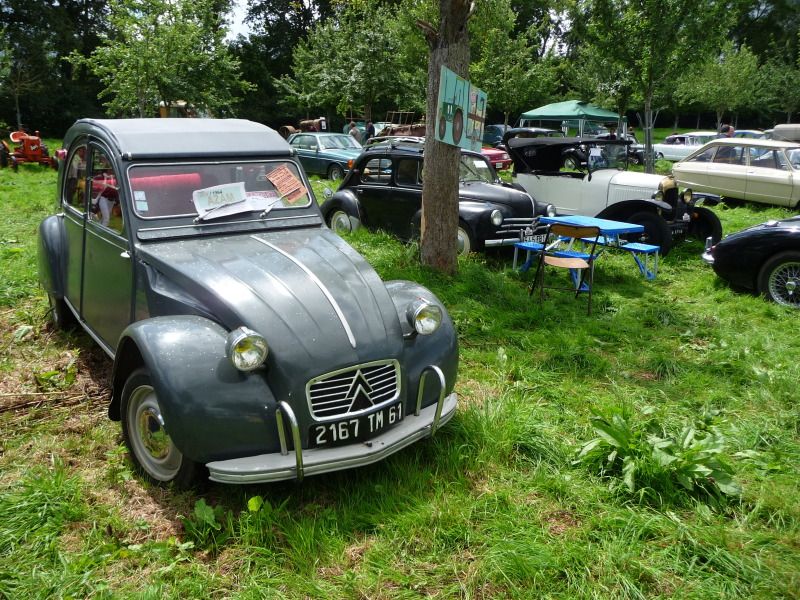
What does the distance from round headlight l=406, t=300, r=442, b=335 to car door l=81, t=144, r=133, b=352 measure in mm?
1754

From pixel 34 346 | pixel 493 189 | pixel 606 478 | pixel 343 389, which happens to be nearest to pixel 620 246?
pixel 493 189

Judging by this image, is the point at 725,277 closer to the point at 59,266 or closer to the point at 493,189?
the point at 493,189

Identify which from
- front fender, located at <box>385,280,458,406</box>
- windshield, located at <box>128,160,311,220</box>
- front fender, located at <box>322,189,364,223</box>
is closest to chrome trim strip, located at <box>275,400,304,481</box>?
front fender, located at <box>385,280,458,406</box>

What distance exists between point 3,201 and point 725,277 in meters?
12.5

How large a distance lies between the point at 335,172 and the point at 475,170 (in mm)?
8396

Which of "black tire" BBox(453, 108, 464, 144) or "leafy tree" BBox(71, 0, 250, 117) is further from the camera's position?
"leafy tree" BBox(71, 0, 250, 117)

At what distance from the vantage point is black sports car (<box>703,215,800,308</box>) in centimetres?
696

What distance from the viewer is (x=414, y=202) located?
8984mm

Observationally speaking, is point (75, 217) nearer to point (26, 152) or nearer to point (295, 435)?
point (295, 435)

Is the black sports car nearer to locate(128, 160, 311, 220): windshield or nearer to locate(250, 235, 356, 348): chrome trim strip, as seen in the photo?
locate(128, 160, 311, 220): windshield

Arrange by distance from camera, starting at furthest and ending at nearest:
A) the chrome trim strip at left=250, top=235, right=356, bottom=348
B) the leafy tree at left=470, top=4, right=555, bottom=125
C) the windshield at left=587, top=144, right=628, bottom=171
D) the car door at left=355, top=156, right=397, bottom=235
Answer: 1. the leafy tree at left=470, top=4, right=555, bottom=125
2. the windshield at left=587, top=144, right=628, bottom=171
3. the car door at left=355, top=156, right=397, bottom=235
4. the chrome trim strip at left=250, top=235, right=356, bottom=348

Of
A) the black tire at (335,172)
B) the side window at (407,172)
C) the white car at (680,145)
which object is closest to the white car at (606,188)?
the side window at (407,172)

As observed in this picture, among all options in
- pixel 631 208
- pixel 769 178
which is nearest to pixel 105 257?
pixel 631 208

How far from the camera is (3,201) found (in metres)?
12.2
